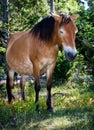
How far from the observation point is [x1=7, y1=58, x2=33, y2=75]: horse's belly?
816 centimetres

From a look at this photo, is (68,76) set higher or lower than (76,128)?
lower

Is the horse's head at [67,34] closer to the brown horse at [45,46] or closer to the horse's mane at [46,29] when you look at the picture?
the brown horse at [45,46]

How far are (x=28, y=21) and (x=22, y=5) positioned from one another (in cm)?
493

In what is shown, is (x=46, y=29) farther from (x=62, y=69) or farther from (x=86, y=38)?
(x=62, y=69)

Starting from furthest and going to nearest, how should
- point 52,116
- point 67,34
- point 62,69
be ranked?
point 62,69 < point 52,116 < point 67,34

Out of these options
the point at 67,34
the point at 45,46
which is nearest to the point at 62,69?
the point at 45,46

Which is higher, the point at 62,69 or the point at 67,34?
the point at 67,34

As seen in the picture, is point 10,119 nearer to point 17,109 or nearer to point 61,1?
point 17,109

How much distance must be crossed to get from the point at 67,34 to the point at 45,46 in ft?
2.48

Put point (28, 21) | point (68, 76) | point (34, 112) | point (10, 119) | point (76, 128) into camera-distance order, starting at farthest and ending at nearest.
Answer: point (68, 76) < point (28, 21) < point (34, 112) < point (10, 119) < point (76, 128)

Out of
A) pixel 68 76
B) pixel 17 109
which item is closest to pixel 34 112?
pixel 17 109

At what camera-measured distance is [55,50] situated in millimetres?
7906

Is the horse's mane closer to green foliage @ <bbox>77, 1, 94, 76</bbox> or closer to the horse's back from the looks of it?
the horse's back

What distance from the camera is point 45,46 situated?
25.5ft
